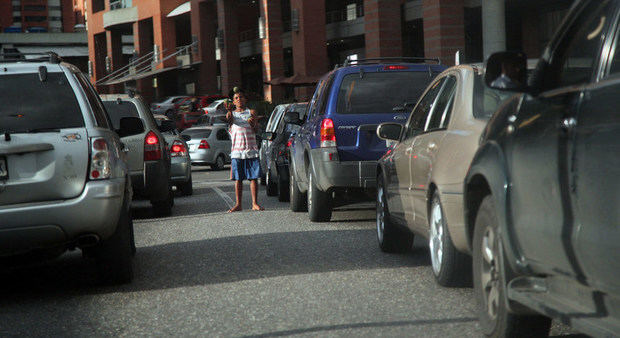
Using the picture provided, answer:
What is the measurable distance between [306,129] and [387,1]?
25.2 meters

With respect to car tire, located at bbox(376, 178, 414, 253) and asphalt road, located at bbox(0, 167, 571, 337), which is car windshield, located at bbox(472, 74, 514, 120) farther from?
car tire, located at bbox(376, 178, 414, 253)

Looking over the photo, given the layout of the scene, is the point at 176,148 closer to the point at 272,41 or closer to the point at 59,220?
the point at 59,220

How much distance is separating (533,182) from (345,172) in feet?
21.7

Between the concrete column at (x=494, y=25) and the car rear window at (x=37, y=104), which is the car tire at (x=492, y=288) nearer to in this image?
the car rear window at (x=37, y=104)

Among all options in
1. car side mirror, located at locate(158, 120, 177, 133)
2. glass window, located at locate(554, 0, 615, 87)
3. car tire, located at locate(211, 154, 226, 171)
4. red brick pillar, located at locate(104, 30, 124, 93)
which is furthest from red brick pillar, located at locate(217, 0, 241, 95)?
glass window, located at locate(554, 0, 615, 87)

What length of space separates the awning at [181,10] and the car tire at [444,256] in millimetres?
55747

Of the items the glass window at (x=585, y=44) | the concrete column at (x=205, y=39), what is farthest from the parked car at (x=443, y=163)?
the concrete column at (x=205, y=39)

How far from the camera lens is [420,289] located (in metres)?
7.16

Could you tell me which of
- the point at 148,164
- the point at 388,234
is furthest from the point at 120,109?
the point at 388,234

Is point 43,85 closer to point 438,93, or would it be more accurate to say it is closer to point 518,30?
point 438,93

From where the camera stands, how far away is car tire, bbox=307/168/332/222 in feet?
38.8

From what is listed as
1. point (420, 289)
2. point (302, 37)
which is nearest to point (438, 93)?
point (420, 289)

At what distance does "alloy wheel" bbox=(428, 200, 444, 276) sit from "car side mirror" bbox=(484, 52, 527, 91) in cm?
210

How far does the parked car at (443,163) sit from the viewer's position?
254 inches
